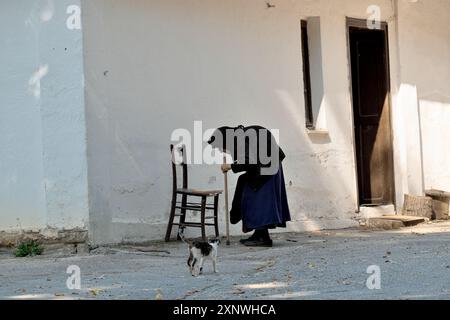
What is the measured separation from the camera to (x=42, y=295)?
7.18 metres

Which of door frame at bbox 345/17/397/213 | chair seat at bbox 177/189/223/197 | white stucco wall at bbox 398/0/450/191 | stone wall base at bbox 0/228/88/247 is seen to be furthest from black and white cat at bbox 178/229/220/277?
white stucco wall at bbox 398/0/450/191

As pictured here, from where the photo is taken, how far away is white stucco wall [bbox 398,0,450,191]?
1438cm

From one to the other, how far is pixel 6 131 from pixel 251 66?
3.52 metres

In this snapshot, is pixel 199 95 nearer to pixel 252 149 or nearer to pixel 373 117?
pixel 252 149

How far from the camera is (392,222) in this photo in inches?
527

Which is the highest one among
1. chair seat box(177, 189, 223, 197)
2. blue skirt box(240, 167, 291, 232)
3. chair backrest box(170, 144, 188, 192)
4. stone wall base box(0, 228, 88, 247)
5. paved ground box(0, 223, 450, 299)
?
chair backrest box(170, 144, 188, 192)

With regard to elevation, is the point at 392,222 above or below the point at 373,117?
below

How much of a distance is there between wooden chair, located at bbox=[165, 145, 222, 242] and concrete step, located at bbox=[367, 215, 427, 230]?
294 cm

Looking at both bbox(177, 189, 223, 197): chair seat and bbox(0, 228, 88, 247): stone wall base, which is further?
bbox(177, 189, 223, 197): chair seat

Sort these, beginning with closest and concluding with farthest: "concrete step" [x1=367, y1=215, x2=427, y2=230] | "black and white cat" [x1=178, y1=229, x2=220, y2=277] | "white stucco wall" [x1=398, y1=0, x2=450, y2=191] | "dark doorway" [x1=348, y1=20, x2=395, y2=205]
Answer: "black and white cat" [x1=178, y1=229, x2=220, y2=277] < "concrete step" [x1=367, y1=215, x2=427, y2=230] < "dark doorway" [x1=348, y1=20, x2=395, y2=205] < "white stucco wall" [x1=398, y1=0, x2=450, y2=191]

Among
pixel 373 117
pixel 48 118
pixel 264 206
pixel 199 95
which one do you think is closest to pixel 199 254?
pixel 264 206

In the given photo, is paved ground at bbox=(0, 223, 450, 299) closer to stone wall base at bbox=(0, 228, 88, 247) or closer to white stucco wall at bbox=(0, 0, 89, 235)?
stone wall base at bbox=(0, 228, 88, 247)

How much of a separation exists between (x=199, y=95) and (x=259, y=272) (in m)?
3.92

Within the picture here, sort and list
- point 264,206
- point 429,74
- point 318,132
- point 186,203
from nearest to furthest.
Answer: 1. point 264,206
2. point 186,203
3. point 318,132
4. point 429,74
